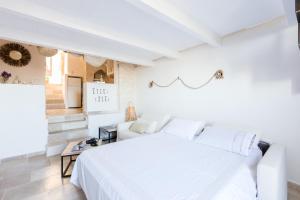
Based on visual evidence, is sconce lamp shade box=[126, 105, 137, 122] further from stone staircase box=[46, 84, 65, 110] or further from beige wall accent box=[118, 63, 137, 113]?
stone staircase box=[46, 84, 65, 110]

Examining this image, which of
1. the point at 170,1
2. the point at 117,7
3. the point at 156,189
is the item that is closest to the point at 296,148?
the point at 156,189

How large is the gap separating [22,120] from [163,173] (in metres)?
3.14

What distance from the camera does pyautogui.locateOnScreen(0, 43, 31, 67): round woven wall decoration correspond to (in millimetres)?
4086

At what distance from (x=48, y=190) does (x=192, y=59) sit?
3.24 meters

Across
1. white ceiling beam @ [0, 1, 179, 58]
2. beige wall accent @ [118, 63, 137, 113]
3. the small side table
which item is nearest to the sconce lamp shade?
beige wall accent @ [118, 63, 137, 113]

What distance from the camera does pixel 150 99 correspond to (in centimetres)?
418

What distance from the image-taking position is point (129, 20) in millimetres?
1979

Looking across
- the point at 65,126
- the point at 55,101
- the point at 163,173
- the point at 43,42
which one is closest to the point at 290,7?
the point at 163,173

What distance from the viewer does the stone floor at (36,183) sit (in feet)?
6.10

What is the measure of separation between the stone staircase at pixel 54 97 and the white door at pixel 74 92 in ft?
1.11

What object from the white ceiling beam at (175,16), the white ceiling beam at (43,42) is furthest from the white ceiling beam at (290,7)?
the white ceiling beam at (43,42)

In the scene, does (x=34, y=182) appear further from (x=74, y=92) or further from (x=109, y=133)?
(x=74, y=92)

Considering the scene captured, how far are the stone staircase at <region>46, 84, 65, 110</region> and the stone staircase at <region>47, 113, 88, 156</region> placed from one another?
2.68m

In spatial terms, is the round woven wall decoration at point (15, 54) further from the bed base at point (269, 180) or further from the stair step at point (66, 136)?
the bed base at point (269, 180)
